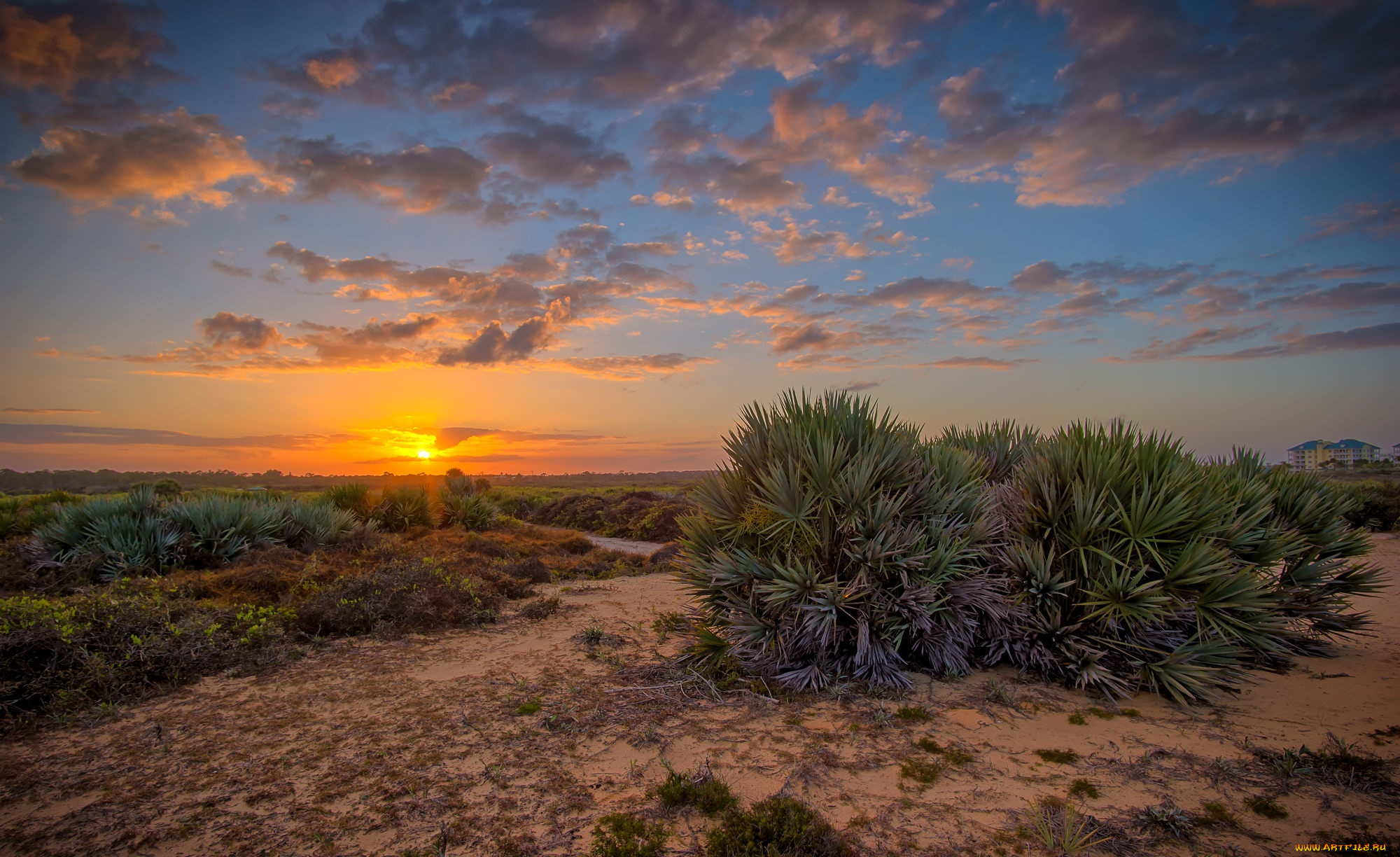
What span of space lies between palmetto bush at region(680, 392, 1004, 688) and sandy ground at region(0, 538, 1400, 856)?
0.48m

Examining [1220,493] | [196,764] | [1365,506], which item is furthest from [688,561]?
[1365,506]

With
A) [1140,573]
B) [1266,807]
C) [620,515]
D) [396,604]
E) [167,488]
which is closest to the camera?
[1266,807]

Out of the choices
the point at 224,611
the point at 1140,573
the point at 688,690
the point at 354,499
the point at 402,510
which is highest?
the point at 1140,573

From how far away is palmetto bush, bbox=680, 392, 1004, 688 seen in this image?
5402 mm

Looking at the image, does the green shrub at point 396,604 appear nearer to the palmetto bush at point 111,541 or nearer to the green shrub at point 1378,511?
the palmetto bush at point 111,541

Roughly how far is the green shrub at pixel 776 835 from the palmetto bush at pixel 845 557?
6.65ft

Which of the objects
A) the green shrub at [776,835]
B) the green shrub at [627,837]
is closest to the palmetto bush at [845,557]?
the green shrub at [776,835]

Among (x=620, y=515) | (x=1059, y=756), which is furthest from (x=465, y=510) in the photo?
(x=1059, y=756)

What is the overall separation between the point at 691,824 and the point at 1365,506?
76.2ft

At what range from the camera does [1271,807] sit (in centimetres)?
339

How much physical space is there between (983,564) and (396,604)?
7.17m

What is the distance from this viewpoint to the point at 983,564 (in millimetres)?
5973

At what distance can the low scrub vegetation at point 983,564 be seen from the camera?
5.22 meters

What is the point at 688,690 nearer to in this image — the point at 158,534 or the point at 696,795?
the point at 696,795
